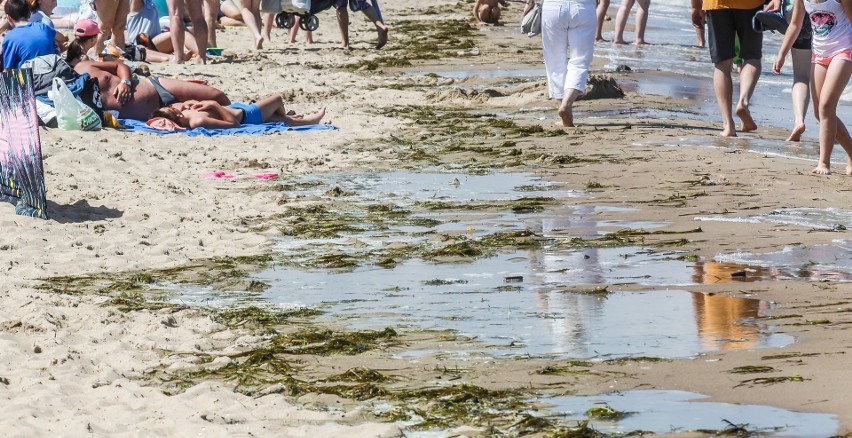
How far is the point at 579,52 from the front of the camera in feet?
32.9

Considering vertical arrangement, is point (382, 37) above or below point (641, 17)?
below

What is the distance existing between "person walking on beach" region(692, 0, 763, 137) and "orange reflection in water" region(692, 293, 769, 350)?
4.87 m

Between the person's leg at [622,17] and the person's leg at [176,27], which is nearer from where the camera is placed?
the person's leg at [176,27]

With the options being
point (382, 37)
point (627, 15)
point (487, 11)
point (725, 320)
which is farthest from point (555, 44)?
point (487, 11)

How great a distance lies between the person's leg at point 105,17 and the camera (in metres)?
14.0

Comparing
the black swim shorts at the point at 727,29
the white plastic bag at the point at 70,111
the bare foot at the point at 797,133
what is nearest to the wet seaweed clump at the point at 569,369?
the bare foot at the point at 797,133

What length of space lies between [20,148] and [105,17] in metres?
7.62

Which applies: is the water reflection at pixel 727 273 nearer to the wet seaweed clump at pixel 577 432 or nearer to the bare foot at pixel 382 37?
the wet seaweed clump at pixel 577 432

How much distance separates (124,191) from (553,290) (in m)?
3.73

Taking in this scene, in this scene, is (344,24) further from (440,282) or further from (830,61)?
(440,282)

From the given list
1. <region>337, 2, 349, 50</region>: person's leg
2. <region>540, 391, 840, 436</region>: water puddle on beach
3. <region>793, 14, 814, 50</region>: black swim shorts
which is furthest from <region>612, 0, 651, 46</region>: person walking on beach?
<region>540, 391, 840, 436</region>: water puddle on beach

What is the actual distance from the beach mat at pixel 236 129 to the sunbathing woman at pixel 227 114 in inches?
2.7

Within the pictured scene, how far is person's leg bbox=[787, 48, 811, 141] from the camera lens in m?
9.27

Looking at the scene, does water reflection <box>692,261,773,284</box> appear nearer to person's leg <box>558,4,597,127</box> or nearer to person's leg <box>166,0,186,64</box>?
person's leg <box>558,4,597,127</box>
